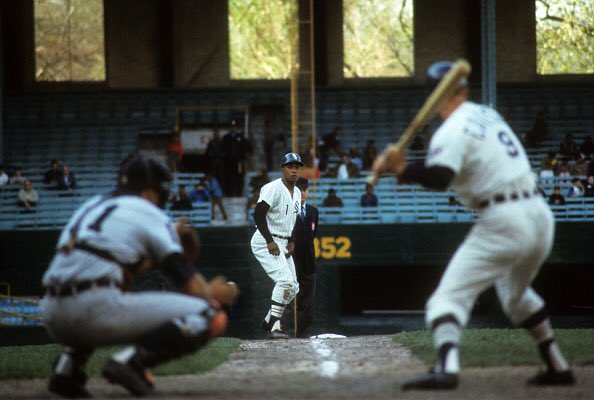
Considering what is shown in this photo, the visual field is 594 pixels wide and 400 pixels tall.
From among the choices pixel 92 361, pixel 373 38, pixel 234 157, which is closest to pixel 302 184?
pixel 92 361

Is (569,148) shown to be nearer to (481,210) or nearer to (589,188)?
(589,188)

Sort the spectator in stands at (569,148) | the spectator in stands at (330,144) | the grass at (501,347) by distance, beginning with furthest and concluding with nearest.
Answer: the spectator in stands at (569,148) < the spectator in stands at (330,144) < the grass at (501,347)

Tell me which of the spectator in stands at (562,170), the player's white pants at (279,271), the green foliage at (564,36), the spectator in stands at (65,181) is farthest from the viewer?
the green foliage at (564,36)

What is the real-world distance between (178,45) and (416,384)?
24.0 m

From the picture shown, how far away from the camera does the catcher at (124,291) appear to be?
184 inches

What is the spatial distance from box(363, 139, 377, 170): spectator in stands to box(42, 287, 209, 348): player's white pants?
54.0 ft

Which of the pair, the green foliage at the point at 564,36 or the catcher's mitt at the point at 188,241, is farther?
the green foliage at the point at 564,36

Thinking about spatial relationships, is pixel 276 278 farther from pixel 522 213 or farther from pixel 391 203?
pixel 391 203

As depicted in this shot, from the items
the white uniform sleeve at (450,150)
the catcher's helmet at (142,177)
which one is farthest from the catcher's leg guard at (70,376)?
the white uniform sleeve at (450,150)

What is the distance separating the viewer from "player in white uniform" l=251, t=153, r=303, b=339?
32.4ft

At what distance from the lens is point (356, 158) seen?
20812 millimetres

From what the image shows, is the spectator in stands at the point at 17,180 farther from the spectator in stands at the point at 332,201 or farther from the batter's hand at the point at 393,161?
the batter's hand at the point at 393,161

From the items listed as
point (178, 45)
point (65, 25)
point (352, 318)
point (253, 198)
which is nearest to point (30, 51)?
point (65, 25)

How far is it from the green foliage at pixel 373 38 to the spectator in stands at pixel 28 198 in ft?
38.9
